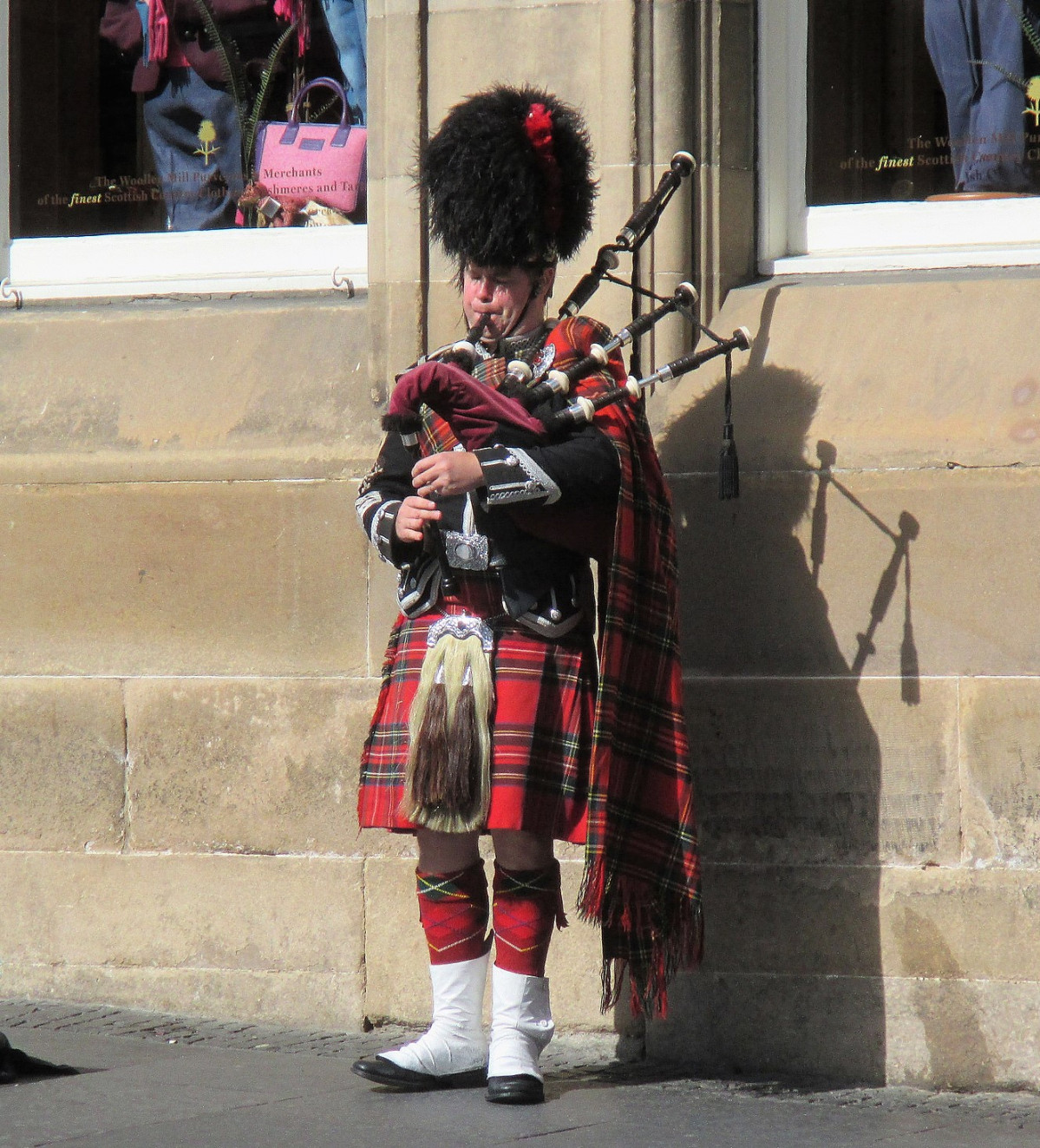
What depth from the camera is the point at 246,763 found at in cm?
454

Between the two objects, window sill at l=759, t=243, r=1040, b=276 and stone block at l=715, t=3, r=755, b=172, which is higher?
stone block at l=715, t=3, r=755, b=172

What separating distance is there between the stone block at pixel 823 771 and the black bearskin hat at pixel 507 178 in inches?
42.9

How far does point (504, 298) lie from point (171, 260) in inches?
63.3

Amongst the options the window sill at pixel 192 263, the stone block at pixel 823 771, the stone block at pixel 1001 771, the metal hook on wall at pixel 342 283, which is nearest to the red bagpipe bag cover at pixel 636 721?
the stone block at pixel 823 771

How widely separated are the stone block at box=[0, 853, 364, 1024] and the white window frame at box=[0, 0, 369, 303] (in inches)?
61.2

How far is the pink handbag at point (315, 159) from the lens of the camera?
4941 mm

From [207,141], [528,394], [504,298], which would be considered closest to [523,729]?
[528,394]

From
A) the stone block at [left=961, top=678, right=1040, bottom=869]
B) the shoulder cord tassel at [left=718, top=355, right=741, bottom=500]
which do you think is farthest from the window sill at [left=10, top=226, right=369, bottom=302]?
the stone block at [left=961, top=678, right=1040, bottom=869]

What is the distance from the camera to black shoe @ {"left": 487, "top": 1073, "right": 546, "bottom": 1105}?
3625 millimetres

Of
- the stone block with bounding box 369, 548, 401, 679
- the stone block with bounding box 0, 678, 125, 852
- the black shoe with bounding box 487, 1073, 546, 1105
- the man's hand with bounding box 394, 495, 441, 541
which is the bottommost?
the black shoe with bounding box 487, 1073, 546, 1105

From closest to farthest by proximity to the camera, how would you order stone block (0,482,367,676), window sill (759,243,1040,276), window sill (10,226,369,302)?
window sill (759,243,1040,276) → stone block (0,482,367,676) → window sill (10,226,369,302)

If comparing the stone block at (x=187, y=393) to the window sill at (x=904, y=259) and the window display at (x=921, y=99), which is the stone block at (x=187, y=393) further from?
the window display at (x=921, y=99)

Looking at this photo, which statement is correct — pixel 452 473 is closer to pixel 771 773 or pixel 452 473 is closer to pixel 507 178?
pixel 507 178

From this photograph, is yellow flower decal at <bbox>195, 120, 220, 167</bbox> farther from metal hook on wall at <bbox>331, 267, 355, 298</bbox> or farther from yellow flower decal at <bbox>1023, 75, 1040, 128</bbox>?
yellow flower decal at <bbox>1023, 75, 1040, 128</bbox>
